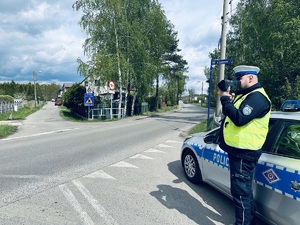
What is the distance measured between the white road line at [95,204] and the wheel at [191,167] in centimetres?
187

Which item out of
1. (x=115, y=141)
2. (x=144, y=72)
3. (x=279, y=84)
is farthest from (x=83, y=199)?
(x=144, y=72)

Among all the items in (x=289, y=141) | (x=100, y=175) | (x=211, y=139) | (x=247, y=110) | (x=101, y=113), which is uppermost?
(x=247, y=110)

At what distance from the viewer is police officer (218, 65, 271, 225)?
249cm

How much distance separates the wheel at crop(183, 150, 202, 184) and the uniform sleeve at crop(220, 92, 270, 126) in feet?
6.77

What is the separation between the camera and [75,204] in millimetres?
3543

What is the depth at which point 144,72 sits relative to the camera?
65.4 ft

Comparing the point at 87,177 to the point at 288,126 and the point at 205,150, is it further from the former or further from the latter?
the point at 288,126

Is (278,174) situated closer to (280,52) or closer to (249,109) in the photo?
(249,109)

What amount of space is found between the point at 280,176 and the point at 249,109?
0.85m

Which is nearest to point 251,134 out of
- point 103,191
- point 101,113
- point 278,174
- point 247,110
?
point 247,110

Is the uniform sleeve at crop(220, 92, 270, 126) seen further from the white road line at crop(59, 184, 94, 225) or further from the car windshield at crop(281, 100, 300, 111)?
the white road line at crop(59, 184, 94, 225)

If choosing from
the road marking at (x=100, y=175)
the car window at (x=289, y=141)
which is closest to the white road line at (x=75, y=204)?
the road marking at (x=100, y=175)

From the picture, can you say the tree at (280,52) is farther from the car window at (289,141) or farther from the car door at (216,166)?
the car window at (289,141)

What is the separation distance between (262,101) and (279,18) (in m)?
14.1
